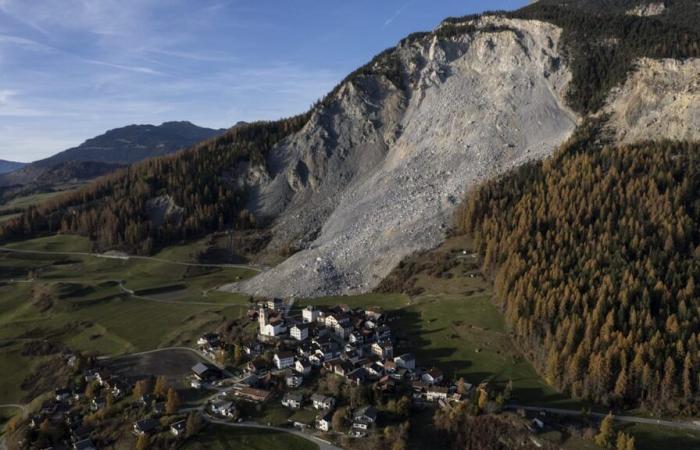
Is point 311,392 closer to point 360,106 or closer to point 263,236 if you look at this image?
point 263,236

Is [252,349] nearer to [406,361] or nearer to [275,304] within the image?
[275,304]

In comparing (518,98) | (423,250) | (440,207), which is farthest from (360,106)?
(423,250)

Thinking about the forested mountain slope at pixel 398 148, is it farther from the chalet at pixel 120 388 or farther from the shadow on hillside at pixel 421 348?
the chalet at pixel 120 388

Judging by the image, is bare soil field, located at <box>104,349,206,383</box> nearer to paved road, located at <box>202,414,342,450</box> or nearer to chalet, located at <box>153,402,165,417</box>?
chalet, located at <box>153,402,165,417</box>

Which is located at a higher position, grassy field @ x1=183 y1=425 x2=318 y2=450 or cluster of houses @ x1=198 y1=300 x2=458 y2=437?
cluster of houses @ x1=198 y1=300 x2=458 y2=437

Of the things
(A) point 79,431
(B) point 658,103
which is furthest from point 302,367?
(B) point 658,103

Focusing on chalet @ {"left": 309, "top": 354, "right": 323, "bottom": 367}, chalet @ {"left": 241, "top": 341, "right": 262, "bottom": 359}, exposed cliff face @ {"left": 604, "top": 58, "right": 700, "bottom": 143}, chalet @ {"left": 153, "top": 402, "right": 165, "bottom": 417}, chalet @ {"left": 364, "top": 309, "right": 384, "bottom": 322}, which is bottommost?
chalet @ {"left": 153, "top": 402, "right": 165, "bottom": 417}

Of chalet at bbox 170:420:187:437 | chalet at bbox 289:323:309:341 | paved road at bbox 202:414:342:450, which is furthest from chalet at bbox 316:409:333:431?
chalet at bbox 289:323:309:341
